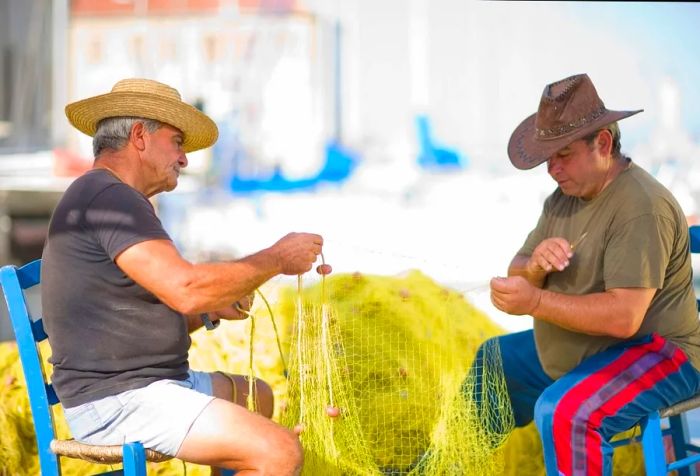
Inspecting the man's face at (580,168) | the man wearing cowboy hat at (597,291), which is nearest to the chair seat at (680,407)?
the man wearing cowboy hat at (597,291)

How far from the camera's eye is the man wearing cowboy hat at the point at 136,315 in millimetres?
2457

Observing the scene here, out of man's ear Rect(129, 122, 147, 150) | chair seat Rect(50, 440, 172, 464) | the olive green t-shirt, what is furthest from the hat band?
chair seat Rect(50, 440, 172, 464)

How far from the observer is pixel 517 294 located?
2871mm

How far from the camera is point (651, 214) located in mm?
2928

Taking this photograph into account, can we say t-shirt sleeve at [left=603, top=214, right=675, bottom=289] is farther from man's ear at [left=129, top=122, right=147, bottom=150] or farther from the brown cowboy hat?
man's ear at [left=129, top=122, right=147, bottom=150]

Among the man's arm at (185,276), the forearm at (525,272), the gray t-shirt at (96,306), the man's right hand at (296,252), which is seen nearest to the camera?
the man's arm at (185,276)

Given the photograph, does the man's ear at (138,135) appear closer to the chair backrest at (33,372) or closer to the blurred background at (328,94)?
the chair backrest at (33,372)

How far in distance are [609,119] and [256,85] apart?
12050 mm

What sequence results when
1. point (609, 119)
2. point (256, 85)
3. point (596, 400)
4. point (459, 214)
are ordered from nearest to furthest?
point (596, 400), point (609, 119), point (459, 214), point (256, 85)

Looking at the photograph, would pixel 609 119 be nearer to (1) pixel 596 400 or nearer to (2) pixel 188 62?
(1) pixel 596 400

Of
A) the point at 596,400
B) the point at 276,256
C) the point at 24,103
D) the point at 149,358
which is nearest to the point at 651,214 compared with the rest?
the point at 596,400

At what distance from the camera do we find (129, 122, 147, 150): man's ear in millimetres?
2752

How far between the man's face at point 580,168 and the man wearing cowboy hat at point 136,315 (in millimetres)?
964

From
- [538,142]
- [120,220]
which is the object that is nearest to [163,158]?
[120,220]
